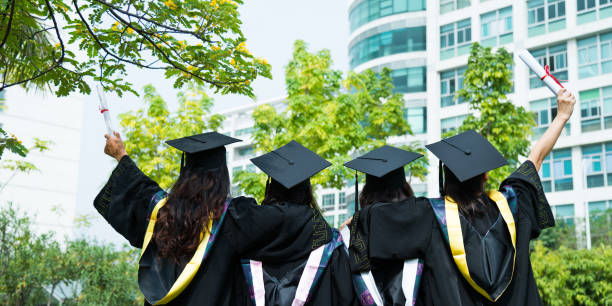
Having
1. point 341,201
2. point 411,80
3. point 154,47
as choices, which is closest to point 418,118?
point 411,80

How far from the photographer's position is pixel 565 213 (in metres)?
24.9

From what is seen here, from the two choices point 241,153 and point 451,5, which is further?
point 241,153

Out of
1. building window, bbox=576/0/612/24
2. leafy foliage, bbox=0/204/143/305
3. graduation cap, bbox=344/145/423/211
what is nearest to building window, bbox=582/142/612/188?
building window, bbox=576/0/612/24

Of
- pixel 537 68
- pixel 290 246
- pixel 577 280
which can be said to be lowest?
pixel 577 280

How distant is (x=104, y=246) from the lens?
1218 centimetres

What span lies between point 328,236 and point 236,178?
10209 millimetres

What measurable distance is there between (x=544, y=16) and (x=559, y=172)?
654 cm

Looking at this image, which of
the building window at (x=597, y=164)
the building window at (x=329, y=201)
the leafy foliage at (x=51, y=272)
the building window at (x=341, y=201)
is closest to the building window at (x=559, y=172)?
Result: the building window at (x=597, y=164)

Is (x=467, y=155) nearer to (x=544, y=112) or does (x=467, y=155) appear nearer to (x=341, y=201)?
(x=544, y=112)

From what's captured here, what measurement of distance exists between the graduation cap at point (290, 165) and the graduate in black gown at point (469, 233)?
Result: 18.2 inches

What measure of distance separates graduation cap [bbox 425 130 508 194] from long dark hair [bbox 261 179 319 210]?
0.77m

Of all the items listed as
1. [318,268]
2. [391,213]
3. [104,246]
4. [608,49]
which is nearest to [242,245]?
[318,268]

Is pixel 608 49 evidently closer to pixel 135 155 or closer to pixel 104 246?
pixel 135 155

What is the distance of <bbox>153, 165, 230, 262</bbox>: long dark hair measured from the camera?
3.38 meters
